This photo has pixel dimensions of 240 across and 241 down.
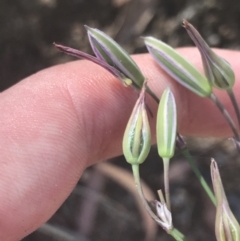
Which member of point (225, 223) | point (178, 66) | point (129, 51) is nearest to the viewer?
point (225, 223)

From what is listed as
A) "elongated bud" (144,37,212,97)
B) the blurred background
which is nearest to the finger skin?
"elongated bud" (144,37,212,97)

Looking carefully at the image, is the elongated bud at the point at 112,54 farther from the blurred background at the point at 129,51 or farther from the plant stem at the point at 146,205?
the blurred background at the point at 129,51

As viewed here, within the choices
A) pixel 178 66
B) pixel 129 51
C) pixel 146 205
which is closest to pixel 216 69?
pixel 178 66

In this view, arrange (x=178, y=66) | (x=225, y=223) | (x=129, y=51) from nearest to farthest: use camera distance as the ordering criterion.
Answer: (x=225, y=223) < (x=178, y=66) < (x=129, y=51)

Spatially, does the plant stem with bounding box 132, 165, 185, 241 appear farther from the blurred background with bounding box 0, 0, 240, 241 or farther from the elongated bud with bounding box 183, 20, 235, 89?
the blurred background with bounding box 0, 0, 240, 241

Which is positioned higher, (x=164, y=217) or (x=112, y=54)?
(x=112, y=54)

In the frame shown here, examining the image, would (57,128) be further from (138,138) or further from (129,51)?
(129,51)

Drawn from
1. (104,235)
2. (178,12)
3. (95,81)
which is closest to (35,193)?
(95,81)
